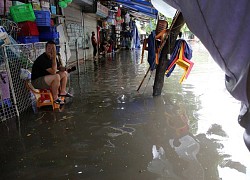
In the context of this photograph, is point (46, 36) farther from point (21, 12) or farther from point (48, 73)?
point (48, 73)

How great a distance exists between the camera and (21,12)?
5.53m

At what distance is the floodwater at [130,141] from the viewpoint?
106 inches

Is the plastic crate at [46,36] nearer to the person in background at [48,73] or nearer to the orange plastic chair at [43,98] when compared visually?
the person in background at [48,73]

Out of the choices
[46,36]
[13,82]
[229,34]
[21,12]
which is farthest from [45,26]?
[229,34]

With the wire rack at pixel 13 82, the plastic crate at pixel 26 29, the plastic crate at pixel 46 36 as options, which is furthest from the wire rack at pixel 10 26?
the plastic crate at pixel 46 36

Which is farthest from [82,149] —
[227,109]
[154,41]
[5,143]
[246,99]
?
[154,41]

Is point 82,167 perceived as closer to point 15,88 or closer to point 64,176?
point 64,176

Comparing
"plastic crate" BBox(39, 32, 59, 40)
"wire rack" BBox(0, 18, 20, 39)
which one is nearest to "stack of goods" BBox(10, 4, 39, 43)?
"wire rack" BBox(0, 18, 20, 39)

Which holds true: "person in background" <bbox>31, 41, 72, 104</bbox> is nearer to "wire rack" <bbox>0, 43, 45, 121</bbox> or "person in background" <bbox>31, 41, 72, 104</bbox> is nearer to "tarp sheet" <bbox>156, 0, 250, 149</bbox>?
"wire rack" <bbox>0, 43, 45, 121</bbox>

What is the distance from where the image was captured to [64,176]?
2.61 m

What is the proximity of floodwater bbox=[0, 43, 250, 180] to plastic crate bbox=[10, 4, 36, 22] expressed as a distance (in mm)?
2075

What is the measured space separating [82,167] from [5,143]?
1.34 m

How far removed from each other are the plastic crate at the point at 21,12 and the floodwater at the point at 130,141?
2.07m

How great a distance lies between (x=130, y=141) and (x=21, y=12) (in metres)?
3.92
